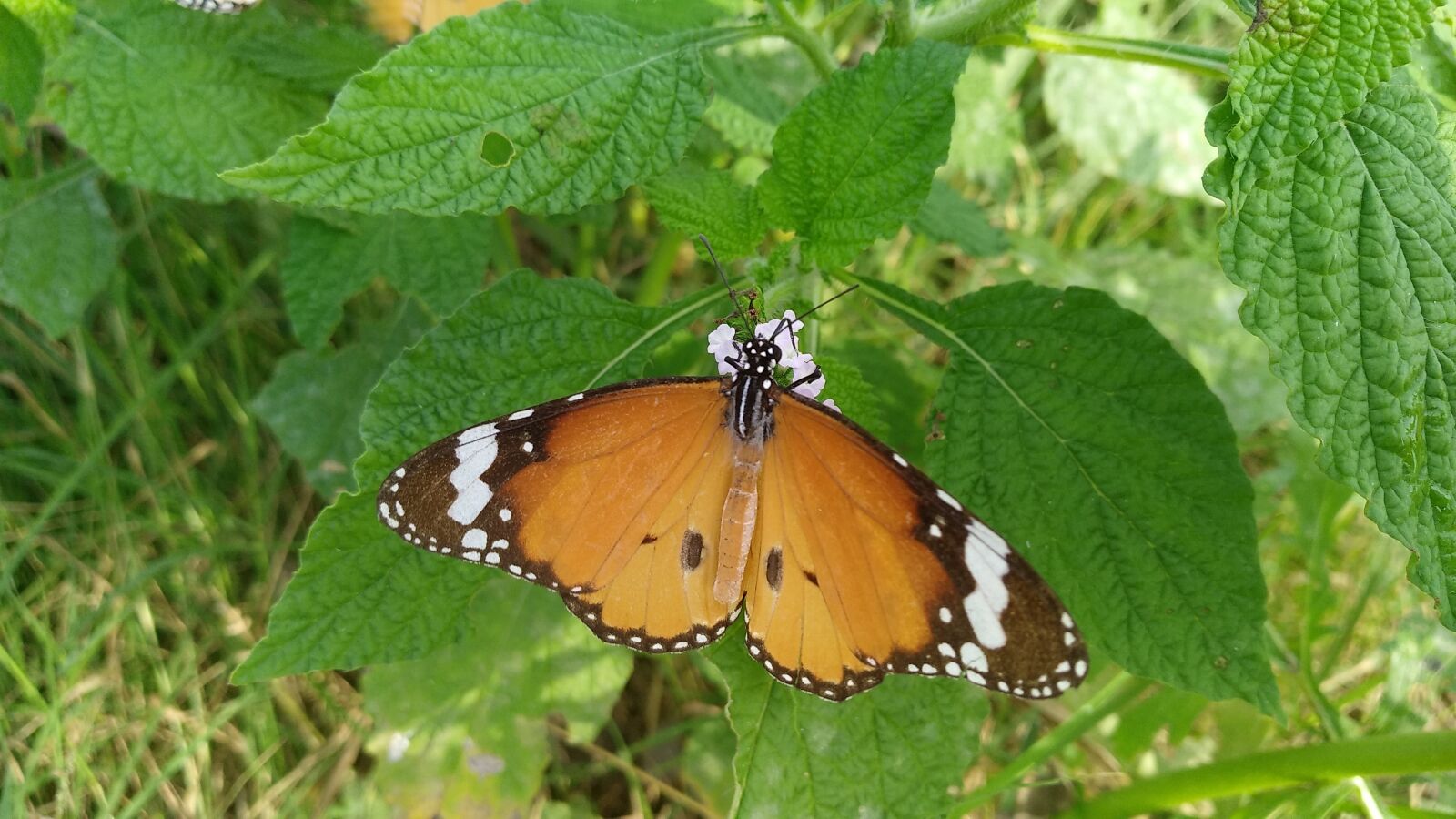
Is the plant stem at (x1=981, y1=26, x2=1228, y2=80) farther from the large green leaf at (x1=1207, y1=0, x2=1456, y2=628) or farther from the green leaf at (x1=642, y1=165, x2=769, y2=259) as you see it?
the green leaf at (x1=642, y1=165, x2=769, y2=259)

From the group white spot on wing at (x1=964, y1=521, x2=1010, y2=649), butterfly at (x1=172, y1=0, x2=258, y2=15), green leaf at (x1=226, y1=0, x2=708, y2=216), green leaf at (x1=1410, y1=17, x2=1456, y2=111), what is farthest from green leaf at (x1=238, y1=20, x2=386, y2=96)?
green leaf at (x1=1410, y1=17, x2=1456, y2=111)

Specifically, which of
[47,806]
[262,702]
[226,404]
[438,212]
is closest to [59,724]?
[47,806]

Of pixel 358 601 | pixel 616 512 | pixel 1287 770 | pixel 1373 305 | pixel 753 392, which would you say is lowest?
pixel 1287 770

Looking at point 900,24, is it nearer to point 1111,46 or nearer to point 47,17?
point 1111,46

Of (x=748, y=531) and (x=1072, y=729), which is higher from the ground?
(x=748, y=531)

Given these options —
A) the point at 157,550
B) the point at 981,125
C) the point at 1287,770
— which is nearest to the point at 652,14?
the point at 981,125

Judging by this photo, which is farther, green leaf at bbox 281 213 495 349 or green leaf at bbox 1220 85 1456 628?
green leaf at bbox 281 213 495 349
